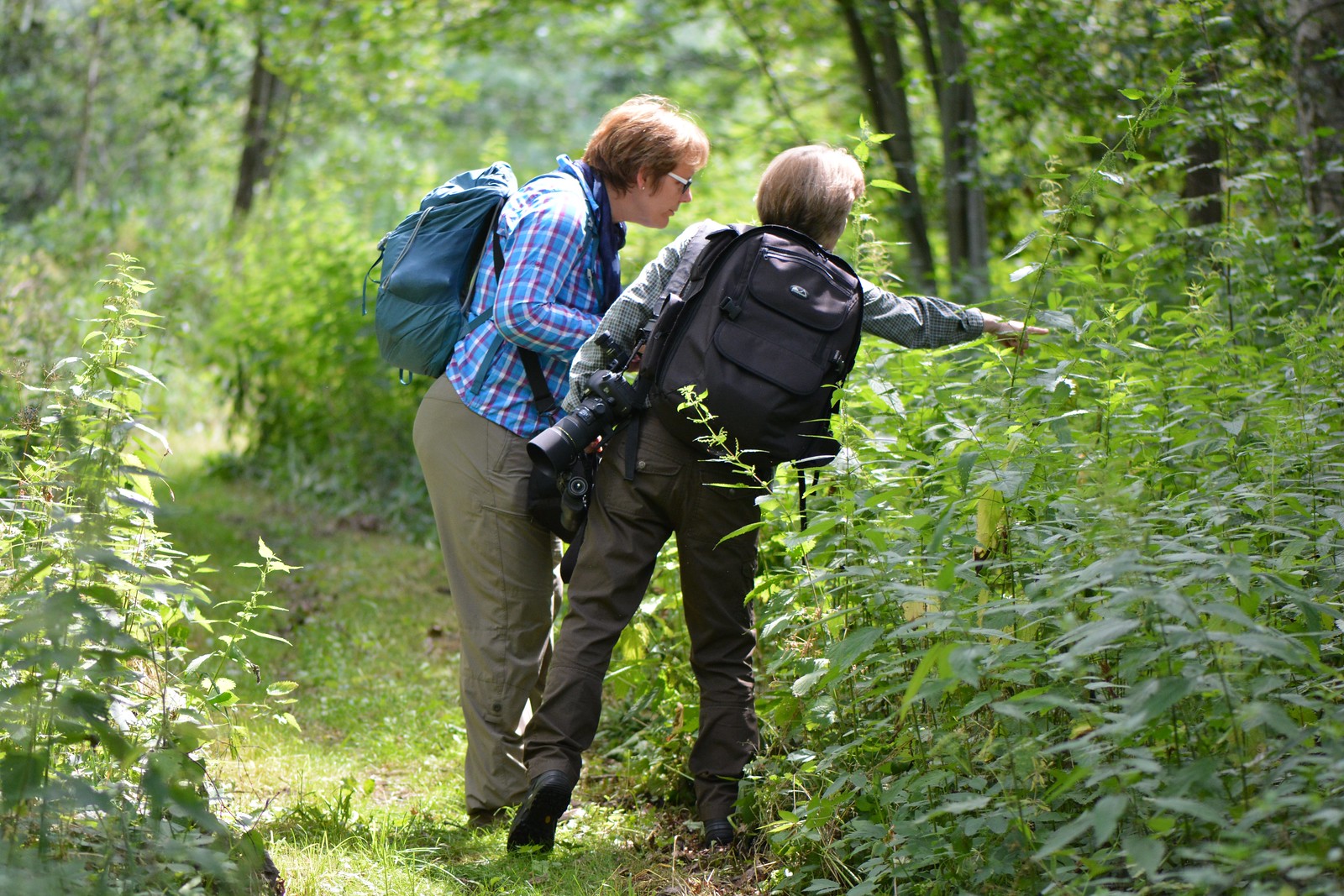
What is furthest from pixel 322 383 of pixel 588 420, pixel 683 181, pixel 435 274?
pixel 588 420

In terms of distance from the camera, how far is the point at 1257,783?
1868 mm

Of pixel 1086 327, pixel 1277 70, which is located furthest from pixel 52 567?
pixel 1277 70

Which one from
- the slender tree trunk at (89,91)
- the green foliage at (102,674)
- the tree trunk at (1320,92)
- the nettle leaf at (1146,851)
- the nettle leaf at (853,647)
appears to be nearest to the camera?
the nettle leaf at (1146,851)

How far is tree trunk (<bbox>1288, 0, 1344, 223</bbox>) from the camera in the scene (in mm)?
4906

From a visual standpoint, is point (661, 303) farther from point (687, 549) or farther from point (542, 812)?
point (542, 812)

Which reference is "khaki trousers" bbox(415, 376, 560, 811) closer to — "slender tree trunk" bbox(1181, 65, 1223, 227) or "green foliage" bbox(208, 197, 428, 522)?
"slender tree trunk" bbox(1181, 65, 1223, 227)

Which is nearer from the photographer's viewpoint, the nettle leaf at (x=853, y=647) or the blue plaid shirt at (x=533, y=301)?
the nettle leaf at (x=853, y=647)

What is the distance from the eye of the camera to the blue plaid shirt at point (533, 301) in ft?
10.0

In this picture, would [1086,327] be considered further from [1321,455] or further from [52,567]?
[52,567]

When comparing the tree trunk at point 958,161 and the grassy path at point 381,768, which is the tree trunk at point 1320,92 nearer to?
the tree trunk at point 958,161

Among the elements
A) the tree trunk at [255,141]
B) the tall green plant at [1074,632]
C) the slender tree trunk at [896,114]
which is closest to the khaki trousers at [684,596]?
the tall green plant at [1074,632]

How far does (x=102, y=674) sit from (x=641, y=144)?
76.2 inches

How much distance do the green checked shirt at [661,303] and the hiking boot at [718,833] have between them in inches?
47.0

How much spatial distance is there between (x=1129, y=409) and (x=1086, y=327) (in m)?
0.32
